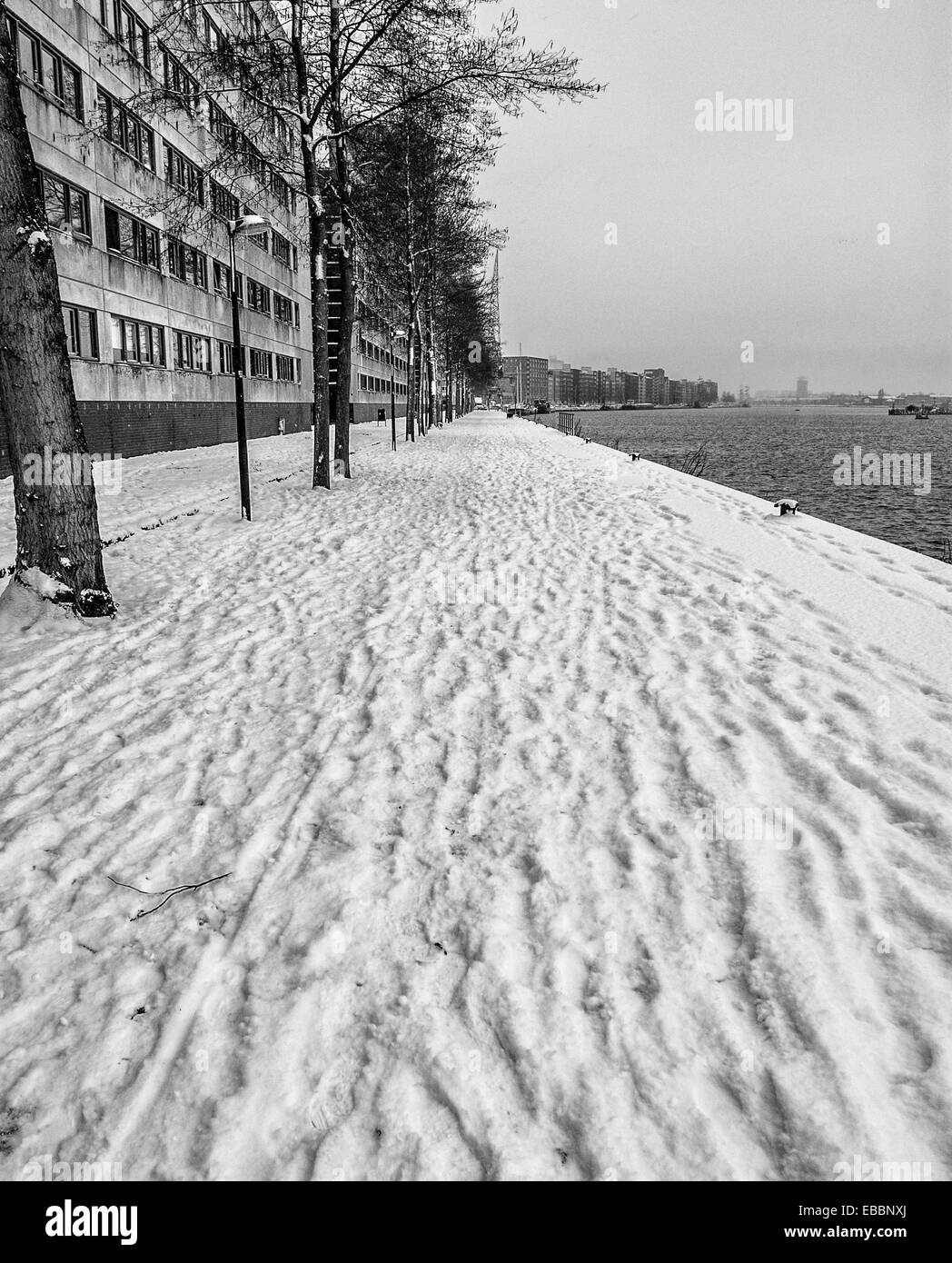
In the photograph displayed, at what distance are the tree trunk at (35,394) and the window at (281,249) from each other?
35.2m

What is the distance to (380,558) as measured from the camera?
29.1 ft

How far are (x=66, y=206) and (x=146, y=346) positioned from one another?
4993 millimetres

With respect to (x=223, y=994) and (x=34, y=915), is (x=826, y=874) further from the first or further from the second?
(x=34, y=915)

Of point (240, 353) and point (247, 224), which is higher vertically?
point (247, 224)

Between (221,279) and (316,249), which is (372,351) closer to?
(221,279)

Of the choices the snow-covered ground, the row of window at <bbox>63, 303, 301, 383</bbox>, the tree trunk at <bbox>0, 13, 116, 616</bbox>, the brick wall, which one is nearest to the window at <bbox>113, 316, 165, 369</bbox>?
the row of window at <bbox>63, 303, 301, 383</bbox>

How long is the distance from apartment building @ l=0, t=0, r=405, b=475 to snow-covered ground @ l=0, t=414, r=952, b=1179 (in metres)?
11.3

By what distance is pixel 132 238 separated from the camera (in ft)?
78.4

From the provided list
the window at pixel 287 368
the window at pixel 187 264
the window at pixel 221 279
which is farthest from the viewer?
the window at pixel 287 368

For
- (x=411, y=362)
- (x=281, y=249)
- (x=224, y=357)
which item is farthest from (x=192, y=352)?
(x=281, y=249)

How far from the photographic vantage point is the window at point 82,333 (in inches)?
804

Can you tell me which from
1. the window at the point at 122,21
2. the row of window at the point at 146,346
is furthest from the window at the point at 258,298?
the window at the point at 122,21

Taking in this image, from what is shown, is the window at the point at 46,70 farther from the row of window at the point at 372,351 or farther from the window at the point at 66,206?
the row of window at the point at 372,351
